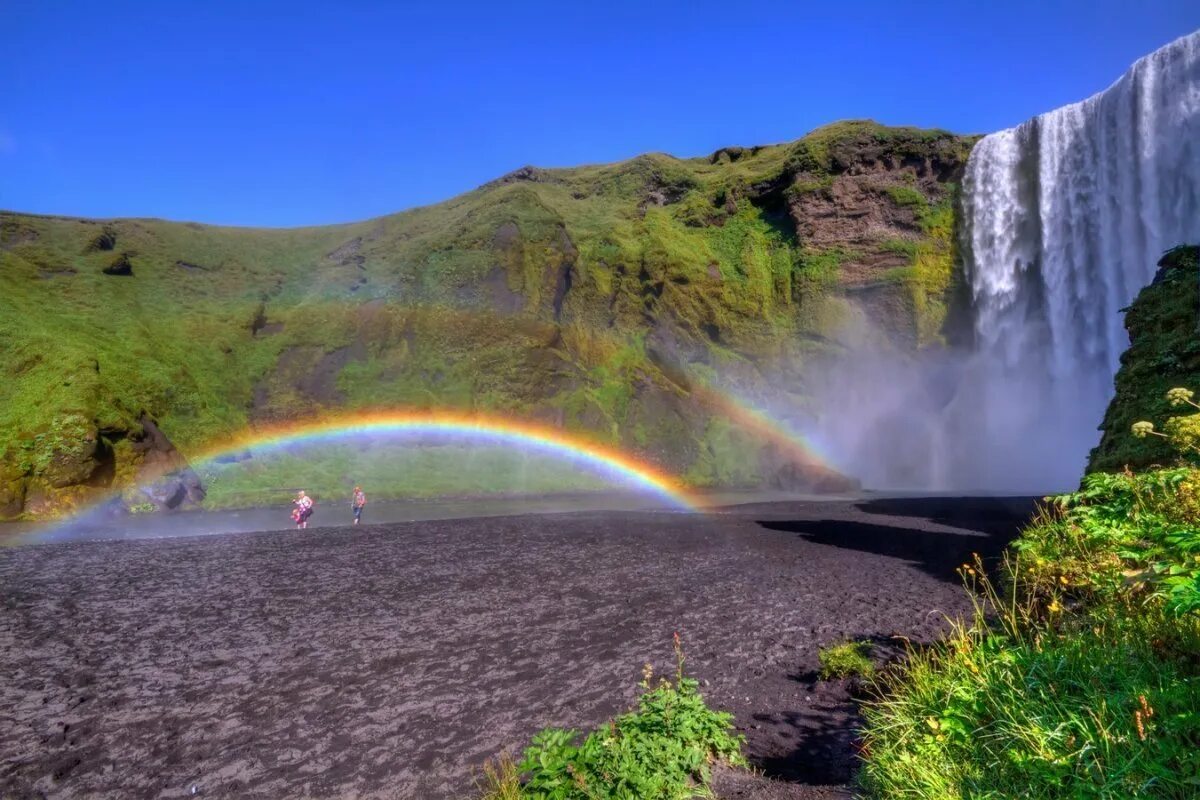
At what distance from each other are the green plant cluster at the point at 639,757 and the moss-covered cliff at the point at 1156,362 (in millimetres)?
11264

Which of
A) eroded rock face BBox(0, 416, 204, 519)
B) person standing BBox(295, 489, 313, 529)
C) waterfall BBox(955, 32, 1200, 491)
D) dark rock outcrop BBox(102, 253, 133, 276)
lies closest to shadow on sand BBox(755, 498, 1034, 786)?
waterfall BBox(955, 32, 1200, 491)

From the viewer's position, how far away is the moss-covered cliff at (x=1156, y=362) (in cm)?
1394

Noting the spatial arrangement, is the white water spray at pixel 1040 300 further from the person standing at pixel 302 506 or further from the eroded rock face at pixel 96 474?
the eroded rock face at pixel 96 474

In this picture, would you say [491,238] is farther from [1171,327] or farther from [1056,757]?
[1056,757]

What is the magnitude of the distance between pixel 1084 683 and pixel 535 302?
62347 mm

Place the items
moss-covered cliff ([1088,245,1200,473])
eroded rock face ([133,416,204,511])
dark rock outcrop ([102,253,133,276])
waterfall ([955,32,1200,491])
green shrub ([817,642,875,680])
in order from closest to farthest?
green shrub ([817,642,875,680])
moss-covered cliff ([1088,245,1200,473])
eroded rock face ([133,416,204,511])
waterfall ([955,32,1200,491])
dark rock outcrop ([102,253,133,276])

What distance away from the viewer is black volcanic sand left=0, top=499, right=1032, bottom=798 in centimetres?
737

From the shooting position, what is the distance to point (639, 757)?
217 inches

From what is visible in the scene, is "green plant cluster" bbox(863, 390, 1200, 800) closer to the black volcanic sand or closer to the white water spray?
the black volcanic sand

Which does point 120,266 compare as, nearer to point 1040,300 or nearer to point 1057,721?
point 1057,721

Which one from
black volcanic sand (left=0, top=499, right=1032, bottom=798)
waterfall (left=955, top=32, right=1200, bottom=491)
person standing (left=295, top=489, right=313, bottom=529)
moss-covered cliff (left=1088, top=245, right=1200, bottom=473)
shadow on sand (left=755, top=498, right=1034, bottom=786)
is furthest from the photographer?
waterfall (left=955, top=32, right=1200, bottom=491)

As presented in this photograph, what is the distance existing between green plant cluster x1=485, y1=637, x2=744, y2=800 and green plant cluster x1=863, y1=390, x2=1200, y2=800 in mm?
1478

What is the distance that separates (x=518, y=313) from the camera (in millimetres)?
63562

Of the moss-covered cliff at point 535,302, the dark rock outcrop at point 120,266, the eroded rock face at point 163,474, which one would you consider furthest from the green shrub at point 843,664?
the dark rock outcrop at point 120,266
